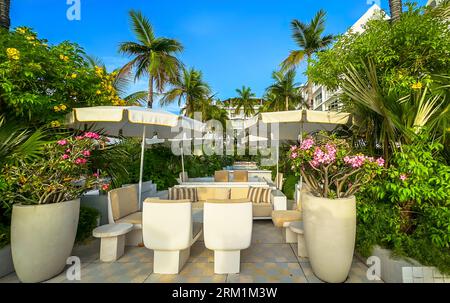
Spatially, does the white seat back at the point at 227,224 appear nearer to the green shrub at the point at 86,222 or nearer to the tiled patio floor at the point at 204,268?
the tiled patio floor at the point at 204,268

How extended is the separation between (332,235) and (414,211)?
149 centimetres

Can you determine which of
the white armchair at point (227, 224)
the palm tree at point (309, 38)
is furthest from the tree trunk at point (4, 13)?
the palm tree at point (309, 38)

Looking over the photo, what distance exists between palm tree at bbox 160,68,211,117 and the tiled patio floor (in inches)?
557

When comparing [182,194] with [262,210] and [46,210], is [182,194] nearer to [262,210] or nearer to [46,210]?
[262,210]

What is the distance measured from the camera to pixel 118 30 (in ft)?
32.9

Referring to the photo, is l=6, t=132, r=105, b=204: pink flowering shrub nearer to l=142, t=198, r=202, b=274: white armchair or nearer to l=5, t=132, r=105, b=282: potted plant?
l=5, t=132, r=105, b=282: potted plant

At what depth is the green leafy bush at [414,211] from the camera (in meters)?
2.29

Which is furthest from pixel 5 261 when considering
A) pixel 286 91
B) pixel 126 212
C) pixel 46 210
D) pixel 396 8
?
pixel 286 91

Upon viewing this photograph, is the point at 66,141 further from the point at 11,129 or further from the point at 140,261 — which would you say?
the point at 140,261

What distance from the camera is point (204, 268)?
2.73 m

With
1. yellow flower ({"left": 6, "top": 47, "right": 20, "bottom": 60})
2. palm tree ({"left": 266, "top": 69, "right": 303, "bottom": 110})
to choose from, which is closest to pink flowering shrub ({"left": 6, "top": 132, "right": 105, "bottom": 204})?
yellow flower ({"left": 6, "top": 47, "right": 20, "bottom": 60})

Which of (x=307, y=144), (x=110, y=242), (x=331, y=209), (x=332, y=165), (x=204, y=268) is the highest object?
(x=307, y=144)

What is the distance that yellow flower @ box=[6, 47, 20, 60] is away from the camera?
9.75ft
